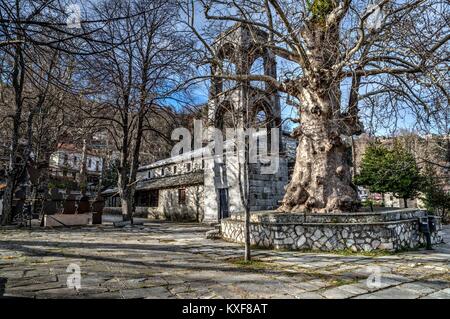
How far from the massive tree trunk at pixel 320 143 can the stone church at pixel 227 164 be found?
3.75ft

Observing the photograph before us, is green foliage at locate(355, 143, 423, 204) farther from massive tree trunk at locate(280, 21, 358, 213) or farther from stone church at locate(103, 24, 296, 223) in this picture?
massive tree trunk at locate(280, 21, 358, 213)

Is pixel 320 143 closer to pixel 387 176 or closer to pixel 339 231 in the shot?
pixel 339 231

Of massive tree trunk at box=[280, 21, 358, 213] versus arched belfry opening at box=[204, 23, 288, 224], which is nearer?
arched belfry opening at box=[204, 23, 288, 224]

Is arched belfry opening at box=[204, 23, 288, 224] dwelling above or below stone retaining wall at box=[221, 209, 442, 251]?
above

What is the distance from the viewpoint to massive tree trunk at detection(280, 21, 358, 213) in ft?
28.8

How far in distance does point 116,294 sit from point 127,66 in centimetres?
1297

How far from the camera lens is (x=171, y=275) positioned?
497cm

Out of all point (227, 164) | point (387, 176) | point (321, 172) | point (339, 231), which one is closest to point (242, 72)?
point (321, 172)

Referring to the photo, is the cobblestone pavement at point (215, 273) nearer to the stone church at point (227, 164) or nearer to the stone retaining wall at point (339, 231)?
the stone retaining wall at point (339, 231)

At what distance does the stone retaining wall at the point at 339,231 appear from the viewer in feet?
25.2

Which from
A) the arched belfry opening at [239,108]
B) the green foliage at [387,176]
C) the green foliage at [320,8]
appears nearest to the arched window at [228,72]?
the arched belfry opening at [239,108]

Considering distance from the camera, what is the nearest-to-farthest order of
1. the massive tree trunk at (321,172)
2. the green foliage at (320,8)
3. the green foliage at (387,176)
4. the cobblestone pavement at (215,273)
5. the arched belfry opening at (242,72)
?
the cobblestone pavement at (215,273)
the arched belfry opening at (242,72)
the massive tree trunk at (321,172)
the green foliage at (320,8)
the green foliage at (387,176)

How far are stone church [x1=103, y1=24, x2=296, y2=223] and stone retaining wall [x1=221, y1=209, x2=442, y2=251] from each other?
1562 mm

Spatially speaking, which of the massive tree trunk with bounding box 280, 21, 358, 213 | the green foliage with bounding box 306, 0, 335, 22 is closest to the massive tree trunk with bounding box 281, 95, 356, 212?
the massive tree trunk with bounding box 280, 21, 358, 213
